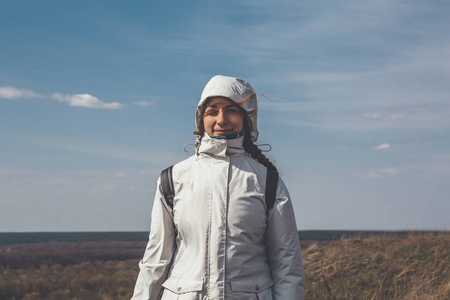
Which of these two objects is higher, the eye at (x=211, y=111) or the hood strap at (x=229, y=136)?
the eye at (x=211, y=111)

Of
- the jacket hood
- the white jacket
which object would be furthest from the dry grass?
the jacket hood

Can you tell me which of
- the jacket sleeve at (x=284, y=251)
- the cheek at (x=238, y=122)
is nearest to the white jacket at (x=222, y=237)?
the jacket sleeve at (x=284, y=251)

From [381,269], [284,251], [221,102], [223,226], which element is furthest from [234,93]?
[381,269]

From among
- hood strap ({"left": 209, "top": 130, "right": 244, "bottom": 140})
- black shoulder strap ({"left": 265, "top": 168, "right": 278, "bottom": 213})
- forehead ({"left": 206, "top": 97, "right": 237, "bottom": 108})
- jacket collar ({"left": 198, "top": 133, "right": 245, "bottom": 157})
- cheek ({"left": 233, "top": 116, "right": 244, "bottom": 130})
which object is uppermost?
forehead ({"left": 206, "top": 97, "right": 237, "bottom": 108})

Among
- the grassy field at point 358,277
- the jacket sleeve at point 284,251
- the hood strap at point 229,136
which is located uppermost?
the hood strap at point 229,136

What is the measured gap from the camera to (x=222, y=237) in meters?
3.26

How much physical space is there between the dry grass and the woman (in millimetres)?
4646

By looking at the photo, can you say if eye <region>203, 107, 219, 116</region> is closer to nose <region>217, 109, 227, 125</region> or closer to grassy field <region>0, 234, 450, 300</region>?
nose <region>217, 109, 227, 125</region>

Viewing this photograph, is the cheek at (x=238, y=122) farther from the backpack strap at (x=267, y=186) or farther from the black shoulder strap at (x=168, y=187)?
the black shoulder strap at (x=168, y=187)

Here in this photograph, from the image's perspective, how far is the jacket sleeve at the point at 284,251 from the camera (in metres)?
3.33

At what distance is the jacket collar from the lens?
3533 mm

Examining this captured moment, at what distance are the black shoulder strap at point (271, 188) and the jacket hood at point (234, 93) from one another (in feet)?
1.29

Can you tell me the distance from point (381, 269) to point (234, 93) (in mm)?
6920

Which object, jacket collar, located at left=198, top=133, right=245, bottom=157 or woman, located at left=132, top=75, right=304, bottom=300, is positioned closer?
woman, located at left=132, top=75, right=304, bottom=300
